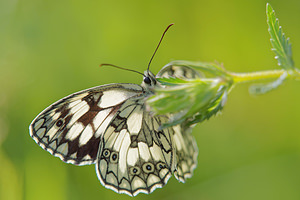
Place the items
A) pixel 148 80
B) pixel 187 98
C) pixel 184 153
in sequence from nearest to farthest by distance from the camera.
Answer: pixel 187 98, pixel 148 80, pixel 184 153

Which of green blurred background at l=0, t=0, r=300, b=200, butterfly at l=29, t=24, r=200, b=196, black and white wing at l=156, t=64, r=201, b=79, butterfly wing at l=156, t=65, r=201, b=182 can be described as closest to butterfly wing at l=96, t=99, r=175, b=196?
butterfly at l=29, t=24, r=200, b=196

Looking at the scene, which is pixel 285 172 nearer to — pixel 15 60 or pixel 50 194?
pixel 50 194

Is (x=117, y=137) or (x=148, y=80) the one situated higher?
(x=148, y=80)

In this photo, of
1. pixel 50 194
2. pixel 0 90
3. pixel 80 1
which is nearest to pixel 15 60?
pixel 0 90

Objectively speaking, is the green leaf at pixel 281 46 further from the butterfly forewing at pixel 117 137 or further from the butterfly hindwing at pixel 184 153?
the butterfly hindwing at pixel 184 153

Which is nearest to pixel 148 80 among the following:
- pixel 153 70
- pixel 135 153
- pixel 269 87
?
pixel 135 153

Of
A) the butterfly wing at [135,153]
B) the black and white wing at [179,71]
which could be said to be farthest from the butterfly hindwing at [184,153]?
the black and white wing at [179,71]

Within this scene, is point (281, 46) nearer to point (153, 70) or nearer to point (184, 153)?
point (184, 153)

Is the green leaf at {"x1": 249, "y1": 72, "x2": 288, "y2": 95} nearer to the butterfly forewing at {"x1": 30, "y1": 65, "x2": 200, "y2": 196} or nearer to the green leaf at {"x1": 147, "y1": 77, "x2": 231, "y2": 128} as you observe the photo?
the green leaf at {"x1": 147, "y1": 77, "x2": 231, "y2": 128}
